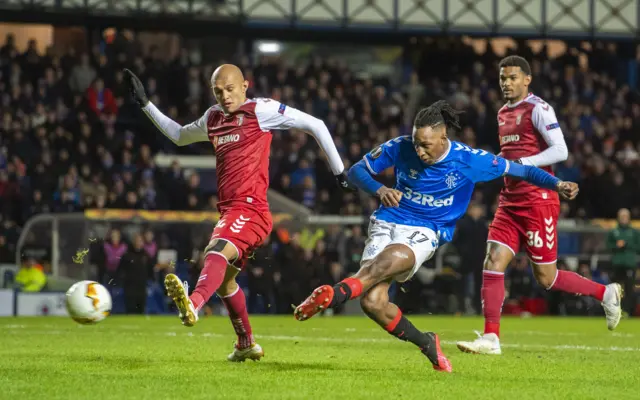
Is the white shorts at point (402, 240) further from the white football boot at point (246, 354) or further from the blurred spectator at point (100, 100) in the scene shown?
the blurred spectator at point (100, 100)

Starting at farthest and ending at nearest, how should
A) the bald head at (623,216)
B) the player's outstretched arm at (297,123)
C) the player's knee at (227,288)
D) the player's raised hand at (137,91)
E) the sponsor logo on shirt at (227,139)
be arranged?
the bald head at (623,216) < the player's raised hand at (137,91) < the player's knee at (227,288) < the sponsor logo on shirt at (227,139) < the player's outstretched arm at (297,123)

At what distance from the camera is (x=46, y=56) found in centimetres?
2584

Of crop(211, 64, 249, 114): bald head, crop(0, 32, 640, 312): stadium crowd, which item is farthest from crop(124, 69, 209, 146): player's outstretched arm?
crop(0, 32, 640, 312): stadium crowd

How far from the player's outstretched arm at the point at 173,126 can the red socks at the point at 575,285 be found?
387cm

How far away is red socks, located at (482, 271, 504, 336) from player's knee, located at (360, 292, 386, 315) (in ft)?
8.60

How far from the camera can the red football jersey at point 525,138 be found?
10.7 meters

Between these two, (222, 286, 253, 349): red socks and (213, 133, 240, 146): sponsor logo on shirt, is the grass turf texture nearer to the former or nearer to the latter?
(222, 286, 253, 349): red socks

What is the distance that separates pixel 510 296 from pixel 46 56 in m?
11.8

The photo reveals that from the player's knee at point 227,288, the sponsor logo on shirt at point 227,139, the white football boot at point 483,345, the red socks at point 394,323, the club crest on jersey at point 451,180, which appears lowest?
the white football boot at point 483,345

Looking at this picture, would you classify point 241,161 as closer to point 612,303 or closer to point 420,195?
point 420,195

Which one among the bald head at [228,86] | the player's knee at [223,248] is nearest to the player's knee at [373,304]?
the player's knee at [223,248]

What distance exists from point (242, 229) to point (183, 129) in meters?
1.20

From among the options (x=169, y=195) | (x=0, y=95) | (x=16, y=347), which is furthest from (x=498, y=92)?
(x=16, y=347)

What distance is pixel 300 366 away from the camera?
8.78 m
